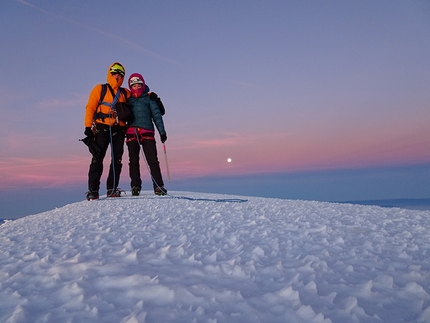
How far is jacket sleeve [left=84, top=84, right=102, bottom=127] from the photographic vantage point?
6586 mm

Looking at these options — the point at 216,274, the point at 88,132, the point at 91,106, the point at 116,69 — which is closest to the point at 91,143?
the point at 88,132

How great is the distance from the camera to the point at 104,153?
6891mm

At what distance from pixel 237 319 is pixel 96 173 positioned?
19.8 feet

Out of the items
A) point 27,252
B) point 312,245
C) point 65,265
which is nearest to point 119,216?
point 27,252

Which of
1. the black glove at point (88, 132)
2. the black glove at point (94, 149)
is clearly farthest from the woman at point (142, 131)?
the black glove at point (88, 132)

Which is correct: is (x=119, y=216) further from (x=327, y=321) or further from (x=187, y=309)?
(x=327, y=321)

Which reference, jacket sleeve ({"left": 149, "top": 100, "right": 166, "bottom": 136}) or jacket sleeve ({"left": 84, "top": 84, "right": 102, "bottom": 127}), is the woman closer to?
jacket sleeve ({"left": 149, "top": 100, "right": 166, "bottom": 136})

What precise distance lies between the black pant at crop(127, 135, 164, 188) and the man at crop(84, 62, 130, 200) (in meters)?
0.35

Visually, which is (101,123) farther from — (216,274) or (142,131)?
(216,274)

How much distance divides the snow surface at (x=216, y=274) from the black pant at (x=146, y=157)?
393cm

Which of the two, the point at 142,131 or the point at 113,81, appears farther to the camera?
the point at 142,131

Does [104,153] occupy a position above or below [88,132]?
below

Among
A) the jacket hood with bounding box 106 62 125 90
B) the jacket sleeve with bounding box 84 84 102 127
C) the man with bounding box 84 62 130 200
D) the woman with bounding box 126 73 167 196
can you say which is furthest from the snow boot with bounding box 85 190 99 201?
the jacket hood with bounding box 106 62 125 90

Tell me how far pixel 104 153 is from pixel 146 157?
97cm
